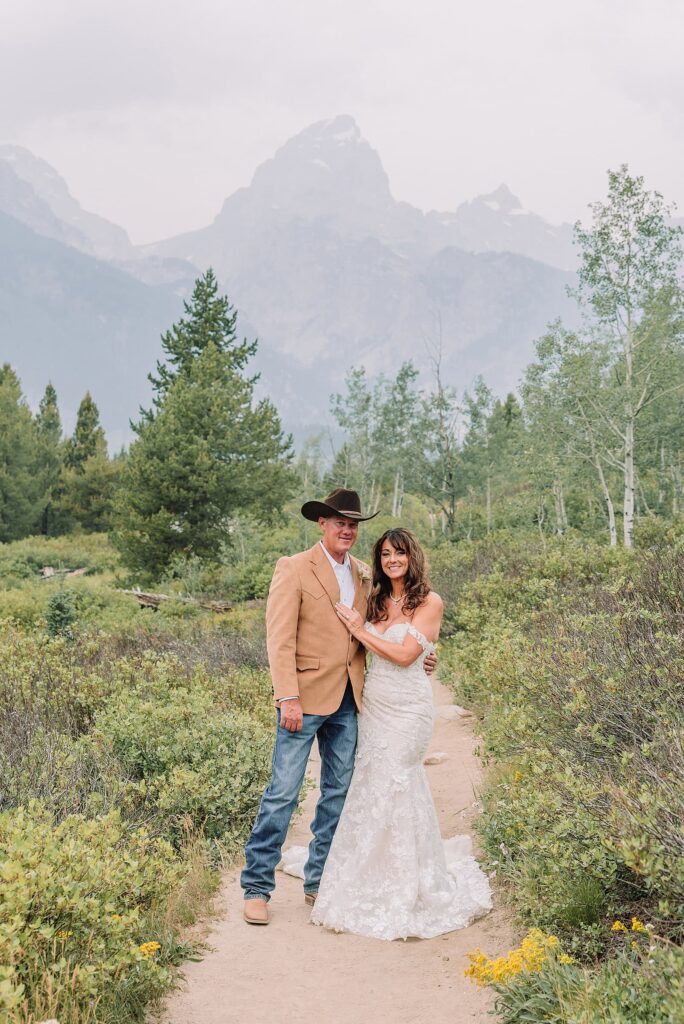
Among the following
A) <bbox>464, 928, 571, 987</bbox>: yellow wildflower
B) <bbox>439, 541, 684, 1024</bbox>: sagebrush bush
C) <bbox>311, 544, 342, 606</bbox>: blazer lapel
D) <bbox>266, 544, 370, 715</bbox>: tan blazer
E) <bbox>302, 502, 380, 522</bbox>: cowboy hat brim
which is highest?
<bbox>302, 502, 380, 522</bbox>: cowboy hat brim

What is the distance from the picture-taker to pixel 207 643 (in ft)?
40.7

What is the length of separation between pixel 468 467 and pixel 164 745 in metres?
31.8

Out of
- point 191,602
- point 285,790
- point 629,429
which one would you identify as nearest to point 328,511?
point 285,790

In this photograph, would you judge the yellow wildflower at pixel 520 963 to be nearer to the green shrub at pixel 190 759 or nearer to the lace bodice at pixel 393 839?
the lace bodice at pixel 393 839

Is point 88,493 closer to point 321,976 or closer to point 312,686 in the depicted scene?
point 312,686

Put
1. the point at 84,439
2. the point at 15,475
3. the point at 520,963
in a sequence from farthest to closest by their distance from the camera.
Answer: the point at 84,439 → the point at 15,475 → the point at 520,963

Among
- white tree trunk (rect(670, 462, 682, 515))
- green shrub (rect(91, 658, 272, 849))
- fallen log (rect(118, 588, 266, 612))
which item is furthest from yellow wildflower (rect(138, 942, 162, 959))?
white tree trunk (rect(670, 462, 682, 515))

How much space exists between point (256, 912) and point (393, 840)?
0.84 meters

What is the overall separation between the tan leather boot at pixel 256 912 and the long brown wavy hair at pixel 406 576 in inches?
66.1

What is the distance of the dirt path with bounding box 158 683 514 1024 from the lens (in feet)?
12.2

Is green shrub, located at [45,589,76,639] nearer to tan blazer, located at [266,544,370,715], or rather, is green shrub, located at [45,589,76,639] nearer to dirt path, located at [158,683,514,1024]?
dirt path, located at [158,683,514,1024]

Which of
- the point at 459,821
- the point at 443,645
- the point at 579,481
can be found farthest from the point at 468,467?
the point at 459,821

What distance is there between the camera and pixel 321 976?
410 centimetres

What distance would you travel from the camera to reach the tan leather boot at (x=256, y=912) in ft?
15.3
